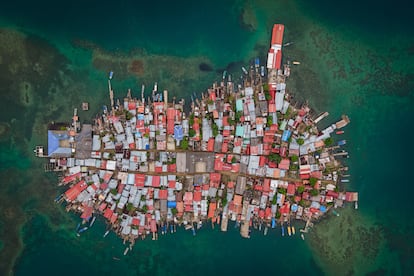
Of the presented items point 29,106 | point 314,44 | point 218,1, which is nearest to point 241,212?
point 314,44

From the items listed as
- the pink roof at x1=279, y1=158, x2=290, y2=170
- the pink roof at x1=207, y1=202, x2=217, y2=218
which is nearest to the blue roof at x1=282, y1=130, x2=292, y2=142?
the pink roof at x1=279, y1=158, x2=290, y2=170

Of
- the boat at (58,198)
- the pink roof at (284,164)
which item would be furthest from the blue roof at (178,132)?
the boat at (58,198)

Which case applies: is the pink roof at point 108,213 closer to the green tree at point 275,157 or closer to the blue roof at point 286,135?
the green tree at point 275,157

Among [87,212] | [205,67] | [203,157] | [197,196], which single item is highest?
[205,67]

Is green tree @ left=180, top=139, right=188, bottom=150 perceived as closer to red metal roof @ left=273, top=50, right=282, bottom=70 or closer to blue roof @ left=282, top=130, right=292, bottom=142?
blue roof @ left=282, top=130, right=292, bottom=142

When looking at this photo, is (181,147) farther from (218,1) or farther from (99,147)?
(218,1)

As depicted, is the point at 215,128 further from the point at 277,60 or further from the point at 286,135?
the point at 277,60

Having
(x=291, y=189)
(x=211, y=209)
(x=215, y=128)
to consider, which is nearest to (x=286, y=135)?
(x=291, y=189)
